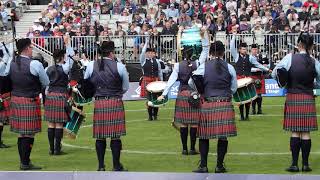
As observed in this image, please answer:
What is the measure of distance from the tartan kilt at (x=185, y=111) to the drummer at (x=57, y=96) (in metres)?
1.69

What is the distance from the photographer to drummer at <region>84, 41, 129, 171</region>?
1067 centimetres

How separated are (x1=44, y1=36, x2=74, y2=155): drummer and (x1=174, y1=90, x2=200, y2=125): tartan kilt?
5.56 feet

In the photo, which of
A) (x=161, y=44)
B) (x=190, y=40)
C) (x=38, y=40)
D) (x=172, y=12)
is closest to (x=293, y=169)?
(x=190, y=40)

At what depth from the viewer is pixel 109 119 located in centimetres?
1070

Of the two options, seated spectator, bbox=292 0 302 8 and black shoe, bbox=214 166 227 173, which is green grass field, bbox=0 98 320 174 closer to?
black shoe, bbox=214 166 227 173

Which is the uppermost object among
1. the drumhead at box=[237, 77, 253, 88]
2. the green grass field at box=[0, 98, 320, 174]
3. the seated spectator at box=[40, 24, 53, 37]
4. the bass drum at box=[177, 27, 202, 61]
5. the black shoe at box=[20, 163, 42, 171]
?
the bass drum at box=[177, 27, 202, 61]

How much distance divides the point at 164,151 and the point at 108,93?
250 cm

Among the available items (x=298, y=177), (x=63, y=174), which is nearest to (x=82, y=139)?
(x=63, y=174)

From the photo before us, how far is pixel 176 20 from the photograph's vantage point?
1035 inches

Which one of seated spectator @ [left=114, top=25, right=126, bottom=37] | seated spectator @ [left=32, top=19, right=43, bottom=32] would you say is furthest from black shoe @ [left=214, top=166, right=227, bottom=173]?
seated spectator @ [left=32, top=19, right=43, bottom=32]

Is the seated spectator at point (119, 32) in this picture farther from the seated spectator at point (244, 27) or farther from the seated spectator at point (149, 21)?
the seated spectator at point (244, 27)

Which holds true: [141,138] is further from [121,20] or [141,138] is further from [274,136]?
[121,20]

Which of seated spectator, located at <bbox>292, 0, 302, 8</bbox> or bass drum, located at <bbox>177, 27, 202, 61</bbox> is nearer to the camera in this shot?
bass drum, located at <bbox>177, 27, 202, 61</bbox>

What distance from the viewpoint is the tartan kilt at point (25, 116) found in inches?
440
